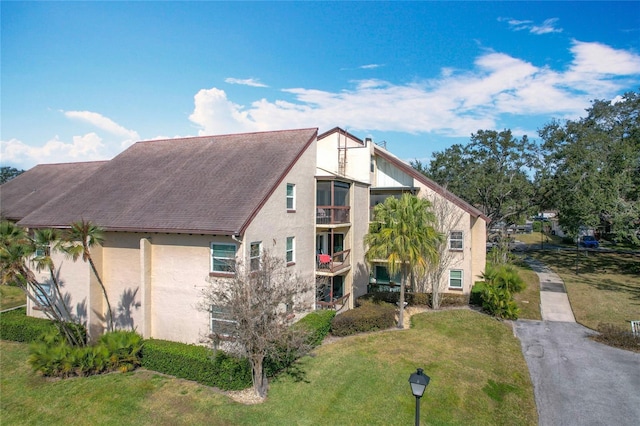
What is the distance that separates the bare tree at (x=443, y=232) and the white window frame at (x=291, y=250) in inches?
432

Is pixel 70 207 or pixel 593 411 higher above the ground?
pixel 70 207

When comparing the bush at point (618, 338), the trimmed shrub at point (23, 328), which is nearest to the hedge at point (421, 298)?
the bush at point (618, 338)

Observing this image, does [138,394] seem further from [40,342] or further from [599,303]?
[599,303]

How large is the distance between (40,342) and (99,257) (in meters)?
4.32

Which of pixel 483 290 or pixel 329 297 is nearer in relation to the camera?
pixel 329 297

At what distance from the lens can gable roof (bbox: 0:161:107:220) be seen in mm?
30828

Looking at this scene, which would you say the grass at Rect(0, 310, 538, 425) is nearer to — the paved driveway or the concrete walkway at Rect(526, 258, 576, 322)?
the paved driveway

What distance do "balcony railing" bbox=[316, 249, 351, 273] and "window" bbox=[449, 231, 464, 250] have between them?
8389 mm

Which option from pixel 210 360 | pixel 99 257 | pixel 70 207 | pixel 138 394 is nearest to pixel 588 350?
pixel 210 360

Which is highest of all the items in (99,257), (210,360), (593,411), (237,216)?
(237,216)

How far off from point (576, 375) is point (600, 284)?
20.7 metres

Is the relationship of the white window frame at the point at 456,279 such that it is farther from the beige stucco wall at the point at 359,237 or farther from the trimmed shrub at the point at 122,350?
the trimmed shrub at the point at 122,350

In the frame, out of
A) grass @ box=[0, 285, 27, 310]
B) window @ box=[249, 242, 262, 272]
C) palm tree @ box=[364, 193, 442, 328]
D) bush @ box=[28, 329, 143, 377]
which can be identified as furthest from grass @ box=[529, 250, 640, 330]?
grass @ box=[0, 285, 27, 310]

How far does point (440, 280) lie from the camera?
27.1 metres
